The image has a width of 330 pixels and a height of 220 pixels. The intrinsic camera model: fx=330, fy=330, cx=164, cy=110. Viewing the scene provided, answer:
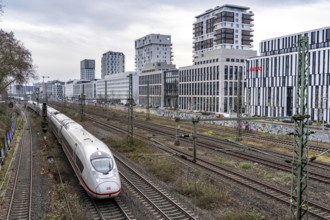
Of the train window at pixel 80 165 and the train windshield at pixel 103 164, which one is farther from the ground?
the train windshield at pixel 103 164

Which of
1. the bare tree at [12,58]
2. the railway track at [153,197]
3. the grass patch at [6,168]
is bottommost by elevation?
the grass patch at [6,168]

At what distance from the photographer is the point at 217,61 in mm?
116375

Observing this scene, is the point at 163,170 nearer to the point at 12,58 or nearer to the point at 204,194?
the point at 204,194

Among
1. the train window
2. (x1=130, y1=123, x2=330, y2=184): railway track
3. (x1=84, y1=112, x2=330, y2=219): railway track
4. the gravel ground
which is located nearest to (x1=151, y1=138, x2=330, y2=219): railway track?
(x1=84, y1=112, x2=330, y2=219): railway track

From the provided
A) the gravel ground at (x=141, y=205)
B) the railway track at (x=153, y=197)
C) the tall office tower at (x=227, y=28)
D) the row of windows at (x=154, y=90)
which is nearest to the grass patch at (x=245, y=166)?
the gravel ground at (x=141, y=205)

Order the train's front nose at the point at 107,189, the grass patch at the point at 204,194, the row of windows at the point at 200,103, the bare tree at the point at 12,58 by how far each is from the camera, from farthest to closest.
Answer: the row of windows at the point at 200,103 → the bare tree at the point at 12,58 → the grass patch at the point at 204,194 → the train's front nose at the point at 107,189

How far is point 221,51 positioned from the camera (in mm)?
116000

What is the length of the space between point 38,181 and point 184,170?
35.6 feet

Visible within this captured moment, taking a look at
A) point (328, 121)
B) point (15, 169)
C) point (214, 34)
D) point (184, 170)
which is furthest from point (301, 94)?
point (214, 34)

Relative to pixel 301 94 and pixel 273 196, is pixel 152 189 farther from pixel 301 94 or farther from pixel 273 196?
pixel 301 94

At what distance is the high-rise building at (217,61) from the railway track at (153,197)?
2609 inches

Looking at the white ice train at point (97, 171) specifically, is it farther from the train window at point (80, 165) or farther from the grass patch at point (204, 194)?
the grass patch at point (204, 194)

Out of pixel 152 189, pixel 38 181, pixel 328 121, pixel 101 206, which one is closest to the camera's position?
pixel 101 206

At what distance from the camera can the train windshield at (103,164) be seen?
18422 millimetres
